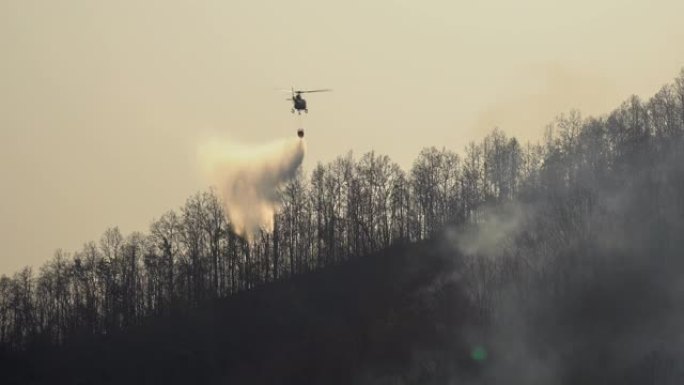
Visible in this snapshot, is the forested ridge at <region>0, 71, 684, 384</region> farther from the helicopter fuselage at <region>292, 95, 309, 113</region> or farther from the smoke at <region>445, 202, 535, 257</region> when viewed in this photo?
the helicopter fuselage at <region>292, 95, 309, 113</region>

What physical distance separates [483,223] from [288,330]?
2323 centimetres

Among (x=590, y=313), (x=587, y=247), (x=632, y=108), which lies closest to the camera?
(x=590, y=313)

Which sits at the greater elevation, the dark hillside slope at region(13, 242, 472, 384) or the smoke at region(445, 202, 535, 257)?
the smoke at region(445, 202, 535, 257)

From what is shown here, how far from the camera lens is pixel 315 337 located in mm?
99062

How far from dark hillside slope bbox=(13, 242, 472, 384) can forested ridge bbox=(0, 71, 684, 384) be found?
1035 mm

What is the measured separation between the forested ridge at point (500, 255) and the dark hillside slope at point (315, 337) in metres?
1.04

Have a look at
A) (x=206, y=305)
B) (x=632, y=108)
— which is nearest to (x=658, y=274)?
(x=632, y=108)

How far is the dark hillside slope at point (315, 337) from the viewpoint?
9300cm

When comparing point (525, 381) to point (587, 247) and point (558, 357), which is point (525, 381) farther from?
point (587, 247)

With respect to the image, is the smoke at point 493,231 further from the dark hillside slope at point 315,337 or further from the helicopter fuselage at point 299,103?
the helicopter fuselage at point 299,103

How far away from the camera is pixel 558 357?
85.9m

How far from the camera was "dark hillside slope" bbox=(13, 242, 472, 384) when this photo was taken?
305 ft

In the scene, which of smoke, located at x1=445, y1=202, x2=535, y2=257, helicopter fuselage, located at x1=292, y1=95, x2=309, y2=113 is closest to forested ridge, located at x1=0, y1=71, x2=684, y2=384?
smoke, located at x1=445, y1=202, x2=535, y2=257

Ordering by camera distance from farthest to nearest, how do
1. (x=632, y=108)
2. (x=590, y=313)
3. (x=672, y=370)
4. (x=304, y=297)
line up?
1. (x=632, y=108)
2. (x=304, y=297)
3. (x=590, y=313)
4. (x=672, y=370)
